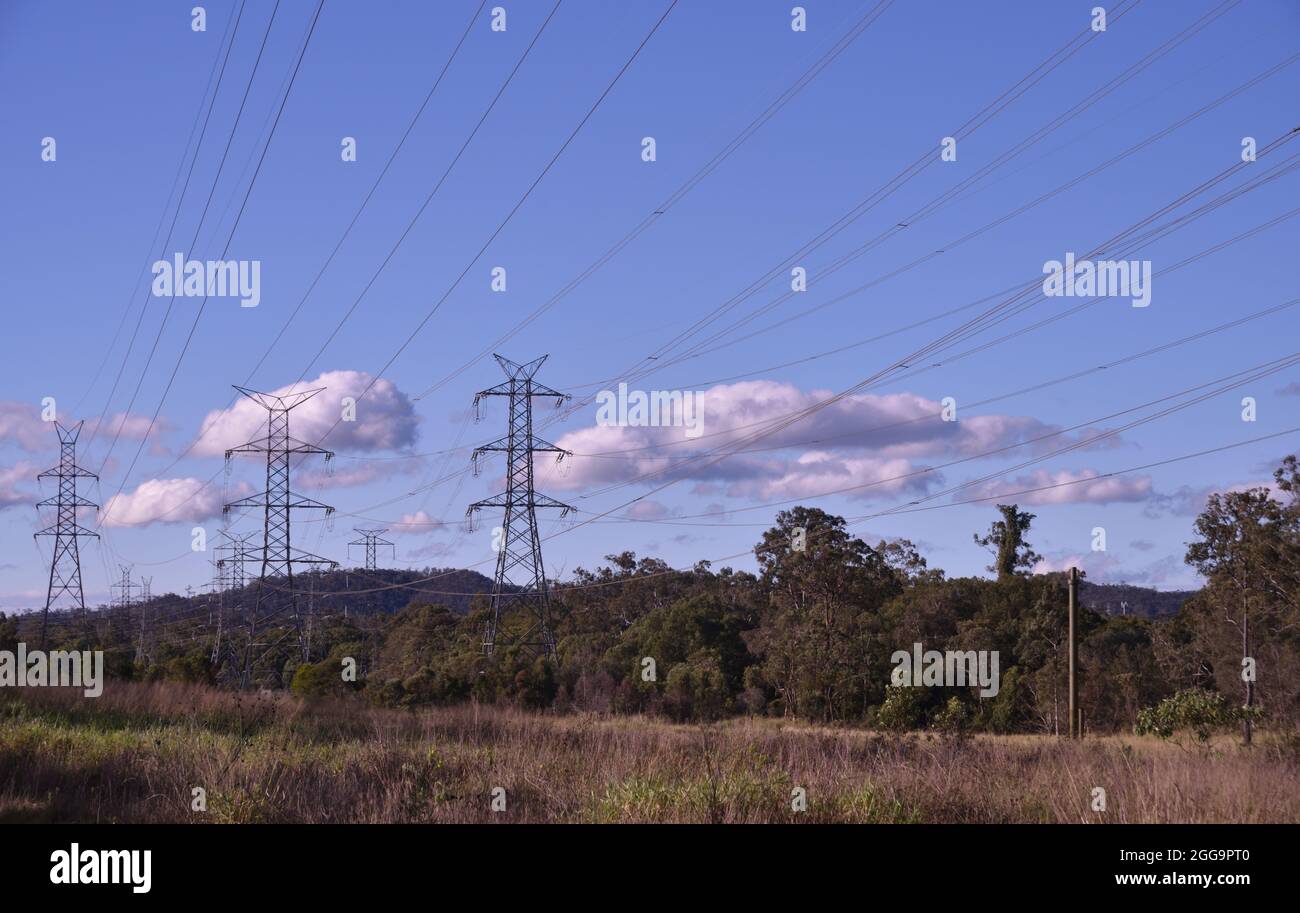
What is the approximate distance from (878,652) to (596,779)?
110 ft

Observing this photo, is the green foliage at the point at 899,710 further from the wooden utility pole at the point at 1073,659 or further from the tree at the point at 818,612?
the wooden utility pole at the point at 1073,659

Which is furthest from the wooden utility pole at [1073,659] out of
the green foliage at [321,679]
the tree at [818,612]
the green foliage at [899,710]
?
the green foliage at [321,679]

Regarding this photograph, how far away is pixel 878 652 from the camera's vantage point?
45500 mm

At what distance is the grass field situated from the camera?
11.9 meters

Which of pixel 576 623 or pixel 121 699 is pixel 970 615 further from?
pixel 121 699

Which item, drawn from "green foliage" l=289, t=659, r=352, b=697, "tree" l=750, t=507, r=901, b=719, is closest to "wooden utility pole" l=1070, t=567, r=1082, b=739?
"tree" l=750, t=507, r=901, b=719

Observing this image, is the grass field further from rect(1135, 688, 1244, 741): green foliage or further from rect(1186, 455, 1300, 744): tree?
rect(1186, 455, 1300, 744): tree

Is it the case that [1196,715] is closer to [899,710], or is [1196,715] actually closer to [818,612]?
[899,710]

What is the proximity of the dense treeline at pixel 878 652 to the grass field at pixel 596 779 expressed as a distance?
14563mm

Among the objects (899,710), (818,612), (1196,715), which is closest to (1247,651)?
(1196,715)

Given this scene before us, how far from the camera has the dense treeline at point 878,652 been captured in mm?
38031

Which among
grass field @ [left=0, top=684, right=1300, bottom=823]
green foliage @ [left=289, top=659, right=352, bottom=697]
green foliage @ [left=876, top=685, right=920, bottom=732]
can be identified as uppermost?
grass field @ [left=0, top=684, right=1300, bottom=823]

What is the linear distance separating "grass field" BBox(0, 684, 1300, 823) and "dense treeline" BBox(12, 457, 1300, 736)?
14563mm
